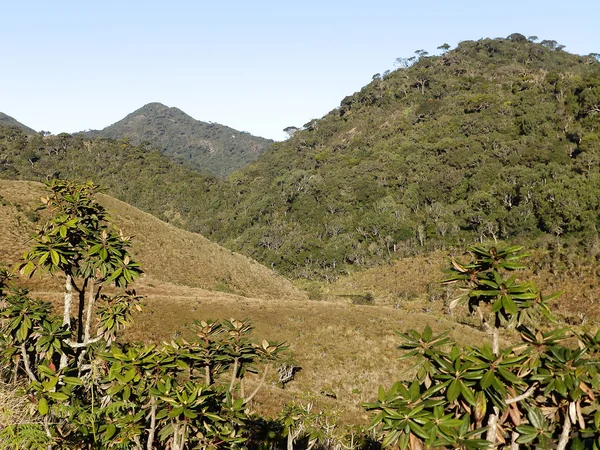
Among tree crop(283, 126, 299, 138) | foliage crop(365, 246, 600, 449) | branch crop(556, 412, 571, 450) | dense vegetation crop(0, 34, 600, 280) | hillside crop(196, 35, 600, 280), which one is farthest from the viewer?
tree crop(283, 126, 299, 138)

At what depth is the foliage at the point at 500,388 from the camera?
11.4ft

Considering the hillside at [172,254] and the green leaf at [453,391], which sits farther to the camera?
the hillside at [172,254]

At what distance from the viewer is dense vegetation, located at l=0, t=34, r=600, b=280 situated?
75.6 meters

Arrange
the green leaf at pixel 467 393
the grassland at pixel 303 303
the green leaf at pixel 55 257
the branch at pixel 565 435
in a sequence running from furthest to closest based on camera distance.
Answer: the grassland at pixel 303 303
the green leaf at pixel 55 257
the branch at pixel 565 435
the green leaf at pixel 467 393

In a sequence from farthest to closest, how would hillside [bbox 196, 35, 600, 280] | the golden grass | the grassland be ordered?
hillside [bbox 196, 35, 600, 280] < the golden grass < the grassland

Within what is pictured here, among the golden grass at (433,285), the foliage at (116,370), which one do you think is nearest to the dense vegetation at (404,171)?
the golden grass at (433,285)

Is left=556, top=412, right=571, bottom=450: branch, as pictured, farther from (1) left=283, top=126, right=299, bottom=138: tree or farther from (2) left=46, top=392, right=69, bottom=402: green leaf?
(1) left=283, top=126, right=299, bottom=138: tree

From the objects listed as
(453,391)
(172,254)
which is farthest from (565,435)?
(172,254)

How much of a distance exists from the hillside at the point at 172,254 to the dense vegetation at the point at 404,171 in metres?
24.3

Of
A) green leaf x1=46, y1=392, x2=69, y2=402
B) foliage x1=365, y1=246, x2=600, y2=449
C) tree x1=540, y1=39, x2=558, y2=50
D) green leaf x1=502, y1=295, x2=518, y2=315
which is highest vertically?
tree x1=540, y1=39, x2=558, y2=50

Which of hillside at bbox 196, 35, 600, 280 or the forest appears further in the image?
hillside at bbox 196, 35, 600, 280

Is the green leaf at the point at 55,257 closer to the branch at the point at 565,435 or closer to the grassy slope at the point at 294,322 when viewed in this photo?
the grassy slope at the point at 294,322

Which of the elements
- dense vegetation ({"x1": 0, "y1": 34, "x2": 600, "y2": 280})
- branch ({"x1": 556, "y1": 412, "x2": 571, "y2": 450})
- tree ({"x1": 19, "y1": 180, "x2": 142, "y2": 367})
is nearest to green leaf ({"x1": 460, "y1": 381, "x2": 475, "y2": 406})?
branch ({"x1": 556, "y1": 412, "x2": 571, "y2": 450})

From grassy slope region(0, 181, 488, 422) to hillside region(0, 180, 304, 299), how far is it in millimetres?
187
